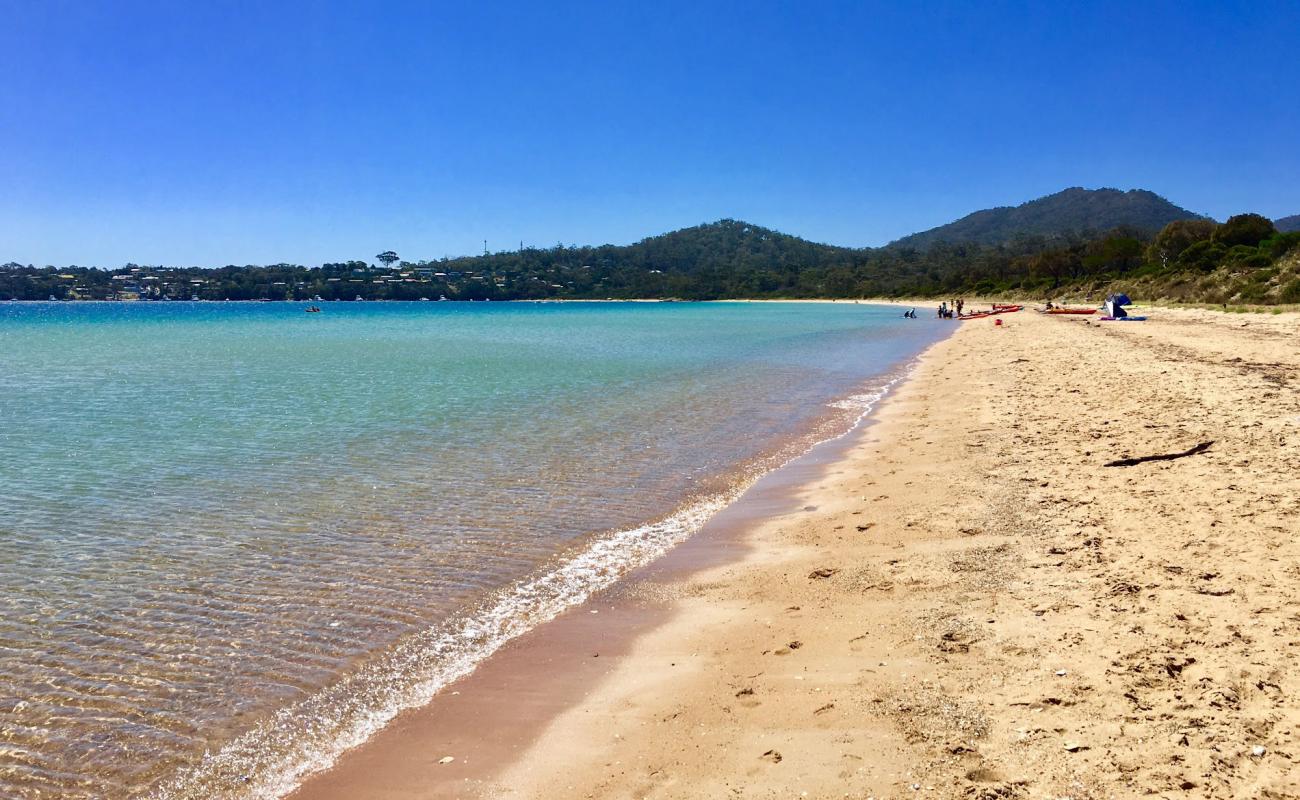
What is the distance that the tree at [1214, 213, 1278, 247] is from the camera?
60.7 meters

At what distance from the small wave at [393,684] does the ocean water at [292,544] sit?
0.02m

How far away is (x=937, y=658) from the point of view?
4.63m

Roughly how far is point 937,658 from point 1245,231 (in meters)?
75.2

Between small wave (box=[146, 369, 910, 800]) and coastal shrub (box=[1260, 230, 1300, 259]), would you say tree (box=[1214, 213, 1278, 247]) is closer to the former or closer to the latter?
coastal shrub (box=[1260, 230, 1300, 259])

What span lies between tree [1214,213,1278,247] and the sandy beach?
6656 centimetres

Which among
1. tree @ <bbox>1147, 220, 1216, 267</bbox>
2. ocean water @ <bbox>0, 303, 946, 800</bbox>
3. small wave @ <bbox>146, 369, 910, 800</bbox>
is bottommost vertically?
small wave @ <bbox>146, 369, 910, 800</bbox>

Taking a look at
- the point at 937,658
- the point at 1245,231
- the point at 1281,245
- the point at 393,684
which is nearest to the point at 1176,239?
the point at 1245,231

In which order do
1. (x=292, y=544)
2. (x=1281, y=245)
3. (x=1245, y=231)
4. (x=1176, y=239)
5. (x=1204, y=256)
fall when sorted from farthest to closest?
(x=1176, y=239)
(x=1245, y=231)
(x=1204, y=256)
(x=1281, y=245)
(x=292, y=544)

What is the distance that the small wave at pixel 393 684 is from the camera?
13.3ft

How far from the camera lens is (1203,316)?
3297cm

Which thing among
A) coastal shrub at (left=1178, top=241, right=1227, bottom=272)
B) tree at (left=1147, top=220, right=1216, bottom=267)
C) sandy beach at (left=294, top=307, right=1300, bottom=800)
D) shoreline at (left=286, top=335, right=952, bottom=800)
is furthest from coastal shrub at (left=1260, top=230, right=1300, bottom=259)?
shoreline at (left=286, top=335, right=952, bottom=800)

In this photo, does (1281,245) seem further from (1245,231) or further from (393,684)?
(393,684)

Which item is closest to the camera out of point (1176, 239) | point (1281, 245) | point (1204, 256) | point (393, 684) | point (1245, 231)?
point (393, 684)

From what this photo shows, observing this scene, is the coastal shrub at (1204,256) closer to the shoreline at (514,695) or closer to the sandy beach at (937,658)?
the sandy beach at (937,658)
